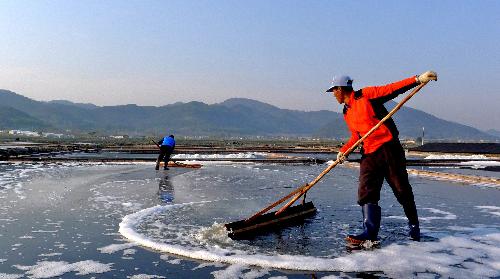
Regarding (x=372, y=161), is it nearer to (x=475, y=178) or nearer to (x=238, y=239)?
(x=238, y=239)

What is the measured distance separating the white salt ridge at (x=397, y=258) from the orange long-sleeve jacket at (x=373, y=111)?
1292mm

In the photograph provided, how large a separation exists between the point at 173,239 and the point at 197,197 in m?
4.28

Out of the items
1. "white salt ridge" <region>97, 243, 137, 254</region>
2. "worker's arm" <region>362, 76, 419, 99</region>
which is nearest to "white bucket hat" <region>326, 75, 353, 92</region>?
"worker's arm" <region>362, 76, 419, 99</region>

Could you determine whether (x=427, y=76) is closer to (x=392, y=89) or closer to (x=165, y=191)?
(x=392, y=89)

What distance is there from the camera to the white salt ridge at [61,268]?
4.37 meters

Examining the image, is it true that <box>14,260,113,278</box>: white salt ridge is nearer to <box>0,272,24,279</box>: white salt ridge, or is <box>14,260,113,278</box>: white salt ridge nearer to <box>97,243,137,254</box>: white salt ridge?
<box>0,272,24,279</box>: white salt ridge

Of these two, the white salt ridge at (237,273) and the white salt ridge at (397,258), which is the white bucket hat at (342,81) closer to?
the white salt ridge at (397,258)

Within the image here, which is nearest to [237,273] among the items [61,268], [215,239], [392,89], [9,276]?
[215,239]

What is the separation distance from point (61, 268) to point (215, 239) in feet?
6.35

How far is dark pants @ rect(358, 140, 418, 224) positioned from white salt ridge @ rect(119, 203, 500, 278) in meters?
0.59

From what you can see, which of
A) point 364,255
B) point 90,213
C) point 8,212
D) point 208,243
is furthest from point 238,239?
point 8,212

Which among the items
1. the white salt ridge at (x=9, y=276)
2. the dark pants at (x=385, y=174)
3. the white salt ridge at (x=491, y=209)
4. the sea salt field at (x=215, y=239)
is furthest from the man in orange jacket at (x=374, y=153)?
the white salt ridge at (x=9, y=276)

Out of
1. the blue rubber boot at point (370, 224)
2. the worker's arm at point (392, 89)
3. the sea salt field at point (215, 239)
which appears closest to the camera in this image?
the sea salt field at point (215, 239)

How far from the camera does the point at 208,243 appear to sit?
5648 mm
